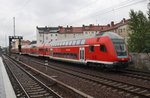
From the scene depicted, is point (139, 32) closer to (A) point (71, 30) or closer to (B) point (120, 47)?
(B) point (120, 47)

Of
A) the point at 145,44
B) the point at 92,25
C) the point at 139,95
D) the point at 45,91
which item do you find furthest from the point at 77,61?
the point at 92,25

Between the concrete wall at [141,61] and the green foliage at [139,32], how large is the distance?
6.50 m

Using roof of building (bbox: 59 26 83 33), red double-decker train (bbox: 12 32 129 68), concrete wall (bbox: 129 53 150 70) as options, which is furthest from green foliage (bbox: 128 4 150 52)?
roof of building (bbox: 59 26 83 33)

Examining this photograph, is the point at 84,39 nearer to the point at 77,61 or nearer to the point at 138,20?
the point at 77,61

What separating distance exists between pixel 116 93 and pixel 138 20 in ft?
90.4

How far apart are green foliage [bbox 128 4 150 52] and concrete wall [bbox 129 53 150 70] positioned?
650 centimetres

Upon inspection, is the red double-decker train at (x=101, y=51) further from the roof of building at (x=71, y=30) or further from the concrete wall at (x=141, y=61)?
the roof of building at (x=71, y=30)

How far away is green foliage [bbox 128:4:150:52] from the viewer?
1313 inches

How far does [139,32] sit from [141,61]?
12978 millimetres

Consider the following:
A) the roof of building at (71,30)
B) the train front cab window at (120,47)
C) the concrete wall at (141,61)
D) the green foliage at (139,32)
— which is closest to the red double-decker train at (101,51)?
the train front cab window at (120,47)

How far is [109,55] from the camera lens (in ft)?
68.3

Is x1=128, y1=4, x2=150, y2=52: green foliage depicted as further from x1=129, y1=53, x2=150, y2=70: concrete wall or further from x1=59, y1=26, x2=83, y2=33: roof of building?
x1=59, y1=26, x2=83, y2=33: roof of building

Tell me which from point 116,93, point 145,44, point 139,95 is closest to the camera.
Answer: point 139,95

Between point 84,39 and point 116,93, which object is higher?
point 84,39
